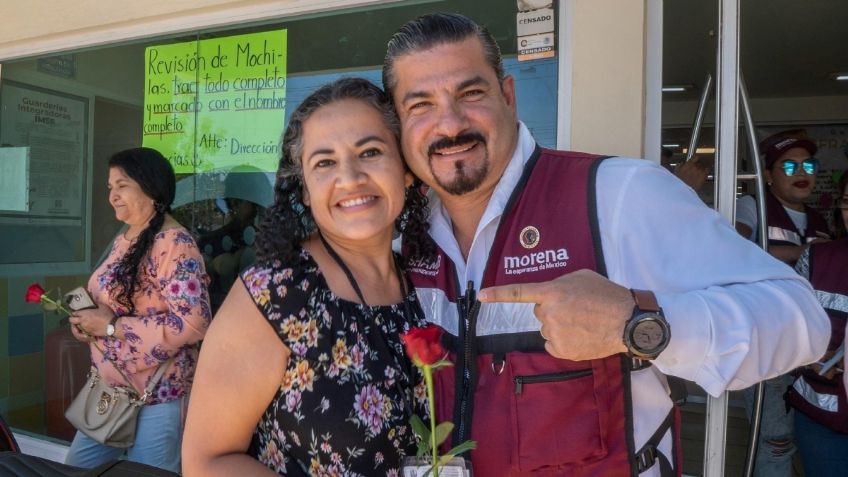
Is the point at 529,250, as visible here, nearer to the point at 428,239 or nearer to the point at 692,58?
the point at 428,239

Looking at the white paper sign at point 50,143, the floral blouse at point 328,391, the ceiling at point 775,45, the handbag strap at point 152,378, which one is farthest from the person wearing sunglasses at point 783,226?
the white paper sign at point 50,143

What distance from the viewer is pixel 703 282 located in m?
1.36

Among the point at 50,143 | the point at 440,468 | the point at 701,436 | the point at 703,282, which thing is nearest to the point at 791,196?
the point at 701,436

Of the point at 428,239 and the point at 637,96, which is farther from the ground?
the point at 637,96

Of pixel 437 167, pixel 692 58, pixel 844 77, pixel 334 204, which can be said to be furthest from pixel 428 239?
pixel 844 77

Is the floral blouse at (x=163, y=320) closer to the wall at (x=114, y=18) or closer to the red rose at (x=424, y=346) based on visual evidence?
the wall at (x=114, y=18)

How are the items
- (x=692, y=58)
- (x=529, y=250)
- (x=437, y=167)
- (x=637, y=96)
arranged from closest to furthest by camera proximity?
(x=529, y=250) < (x=437, y=167) < (x=637, y=96) < (x=692, y=58)

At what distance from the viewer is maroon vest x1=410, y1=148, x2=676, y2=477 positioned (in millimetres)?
1358

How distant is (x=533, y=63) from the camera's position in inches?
108

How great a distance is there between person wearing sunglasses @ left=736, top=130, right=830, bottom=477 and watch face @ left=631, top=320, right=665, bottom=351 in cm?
230

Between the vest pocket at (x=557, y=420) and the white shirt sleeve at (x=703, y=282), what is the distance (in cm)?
18

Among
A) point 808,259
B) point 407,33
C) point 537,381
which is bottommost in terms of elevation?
point 537,381

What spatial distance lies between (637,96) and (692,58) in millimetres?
3582

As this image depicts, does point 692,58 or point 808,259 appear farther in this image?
point 692,58
